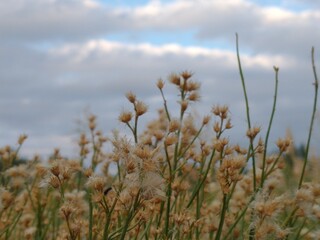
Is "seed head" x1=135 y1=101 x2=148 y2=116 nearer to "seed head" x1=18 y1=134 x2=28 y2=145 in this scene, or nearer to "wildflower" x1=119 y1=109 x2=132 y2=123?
"wildflower" x1=119 y1=109 x2=132 y2=123

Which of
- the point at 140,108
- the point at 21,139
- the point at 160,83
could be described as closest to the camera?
the point at 140,108

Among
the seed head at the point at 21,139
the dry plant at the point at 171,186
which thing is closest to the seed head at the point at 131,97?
the dry plant at the point at 171,186

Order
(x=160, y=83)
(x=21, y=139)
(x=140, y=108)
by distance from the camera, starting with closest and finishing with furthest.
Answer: (x=140, y=108) → (x=160, y=83) → (x=21, y=139)

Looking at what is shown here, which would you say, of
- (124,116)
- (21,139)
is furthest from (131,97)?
(21,139)

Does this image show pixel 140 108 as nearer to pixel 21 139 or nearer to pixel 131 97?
pixel 131 97

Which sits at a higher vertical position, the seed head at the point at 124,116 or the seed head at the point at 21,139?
the seed head at the point at 124,116

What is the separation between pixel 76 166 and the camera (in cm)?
232

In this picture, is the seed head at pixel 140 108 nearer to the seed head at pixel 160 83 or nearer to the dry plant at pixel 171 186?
the dry plant at pixel 171 186

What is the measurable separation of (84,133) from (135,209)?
1.90m

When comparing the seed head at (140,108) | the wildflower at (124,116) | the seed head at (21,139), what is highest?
the seed head at (140,108)

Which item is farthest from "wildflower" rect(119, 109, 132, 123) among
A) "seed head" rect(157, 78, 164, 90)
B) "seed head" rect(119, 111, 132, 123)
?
"seed head" rect(157, 78, 164, 90)

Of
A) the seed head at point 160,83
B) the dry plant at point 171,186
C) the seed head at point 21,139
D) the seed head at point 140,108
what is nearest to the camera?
the dry plant at point 171,186

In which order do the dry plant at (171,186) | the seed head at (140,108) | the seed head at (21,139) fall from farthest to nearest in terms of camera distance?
the seed head at (21,139) → the seed head at (140,108) → the dry plant at (171,186)

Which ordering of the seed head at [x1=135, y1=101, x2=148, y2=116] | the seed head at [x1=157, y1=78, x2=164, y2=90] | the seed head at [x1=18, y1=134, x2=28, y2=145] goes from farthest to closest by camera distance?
the seed head at [x1=18, y1=134, x2=28, y2=145], the seed head at [x1=157, y1=78, x2=164, y2=90], the seed head at [x1=135, y1=101, x2=148, y2=116]
